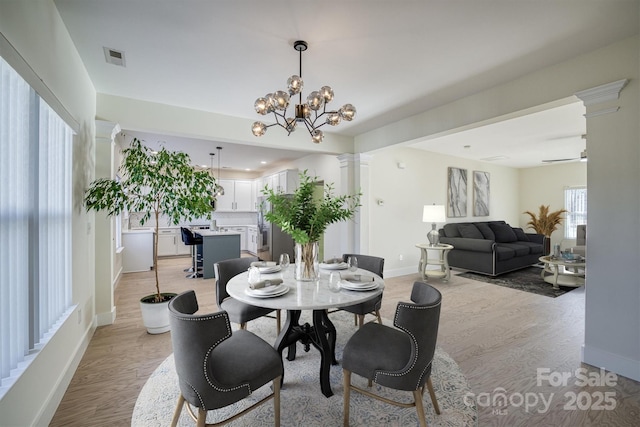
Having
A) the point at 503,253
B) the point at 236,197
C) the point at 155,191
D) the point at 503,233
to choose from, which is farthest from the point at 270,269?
the point at 236,197

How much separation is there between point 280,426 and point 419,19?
9.19ft

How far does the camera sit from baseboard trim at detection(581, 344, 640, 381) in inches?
85.2

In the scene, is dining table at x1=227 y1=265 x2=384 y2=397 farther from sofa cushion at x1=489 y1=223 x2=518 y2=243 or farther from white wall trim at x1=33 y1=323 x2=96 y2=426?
sofa cushion at x1=489 y1=223 x2=518 y2=243

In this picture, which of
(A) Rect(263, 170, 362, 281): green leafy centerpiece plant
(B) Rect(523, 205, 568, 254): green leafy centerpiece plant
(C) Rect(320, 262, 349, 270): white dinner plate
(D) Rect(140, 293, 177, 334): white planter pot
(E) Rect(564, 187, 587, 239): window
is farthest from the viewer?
(B) Rect(523, 205, 568, 254): green leafy centerpiece plant

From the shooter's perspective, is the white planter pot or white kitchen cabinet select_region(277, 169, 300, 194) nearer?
the white planter pot

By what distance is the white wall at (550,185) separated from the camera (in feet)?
25.4

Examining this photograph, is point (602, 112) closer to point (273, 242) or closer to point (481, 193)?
point (481, 193)

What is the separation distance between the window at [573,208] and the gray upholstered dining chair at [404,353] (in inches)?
343

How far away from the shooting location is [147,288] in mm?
4715

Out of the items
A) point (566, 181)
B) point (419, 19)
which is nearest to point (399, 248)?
point (419, 19)

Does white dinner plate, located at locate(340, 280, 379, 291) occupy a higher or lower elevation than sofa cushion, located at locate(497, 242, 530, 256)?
higher

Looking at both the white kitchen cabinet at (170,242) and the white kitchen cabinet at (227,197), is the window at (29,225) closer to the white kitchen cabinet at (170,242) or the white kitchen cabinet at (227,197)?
the white kitchen cabinet at (170,242)

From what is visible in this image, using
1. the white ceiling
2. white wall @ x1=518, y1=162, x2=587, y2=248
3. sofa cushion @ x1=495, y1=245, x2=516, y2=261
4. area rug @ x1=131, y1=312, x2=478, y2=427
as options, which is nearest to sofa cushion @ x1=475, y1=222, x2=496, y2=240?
sofa cushion @ x1=495, y1=245, x2=516, y2=261

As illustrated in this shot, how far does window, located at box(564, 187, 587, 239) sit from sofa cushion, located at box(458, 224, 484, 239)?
3.62 m
